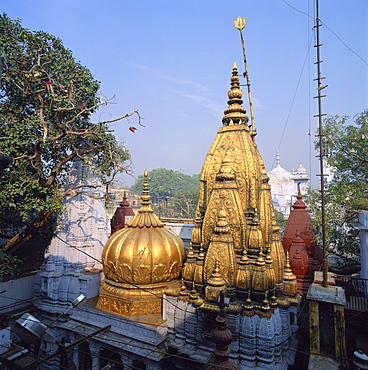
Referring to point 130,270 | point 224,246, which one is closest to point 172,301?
point 130,270

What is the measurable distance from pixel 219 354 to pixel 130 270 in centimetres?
574

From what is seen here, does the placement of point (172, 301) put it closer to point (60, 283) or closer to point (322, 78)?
point (60, 283)

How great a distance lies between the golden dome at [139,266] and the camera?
989 centimetres

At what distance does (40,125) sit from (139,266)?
24.7 feet

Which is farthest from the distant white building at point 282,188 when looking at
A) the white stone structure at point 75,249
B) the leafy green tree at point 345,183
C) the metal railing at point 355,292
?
the white stone structure at point 75,249

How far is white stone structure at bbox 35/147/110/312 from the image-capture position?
12.5 metres

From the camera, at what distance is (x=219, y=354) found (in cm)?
475

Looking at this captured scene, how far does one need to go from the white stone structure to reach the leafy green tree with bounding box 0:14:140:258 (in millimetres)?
1076

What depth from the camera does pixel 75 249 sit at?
1380 centimetres

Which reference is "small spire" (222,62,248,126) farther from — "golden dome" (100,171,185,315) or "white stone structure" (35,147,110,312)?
"white stone structure" (35,147,110,312)

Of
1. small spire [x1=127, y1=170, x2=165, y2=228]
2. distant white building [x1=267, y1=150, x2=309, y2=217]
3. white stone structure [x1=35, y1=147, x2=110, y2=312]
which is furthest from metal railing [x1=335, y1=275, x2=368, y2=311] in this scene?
distant white building [x1=267, y1=150, x2=309, y2=217]

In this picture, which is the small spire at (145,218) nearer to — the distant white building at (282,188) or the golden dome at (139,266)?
the golden dome at (139,266)

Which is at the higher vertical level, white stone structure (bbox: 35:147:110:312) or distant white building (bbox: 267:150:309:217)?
distant white building (bbox: 267:150:309:217)

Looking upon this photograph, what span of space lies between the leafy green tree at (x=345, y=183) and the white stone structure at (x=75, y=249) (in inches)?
418
